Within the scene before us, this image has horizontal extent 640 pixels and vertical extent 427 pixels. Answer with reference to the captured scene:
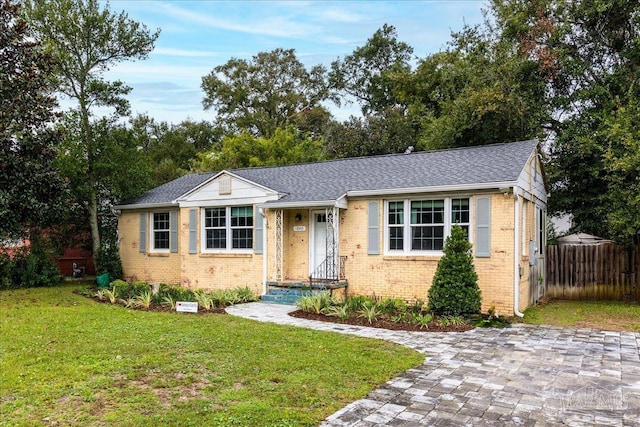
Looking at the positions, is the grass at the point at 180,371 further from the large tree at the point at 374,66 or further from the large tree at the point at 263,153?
the large tree at the point at 374,66

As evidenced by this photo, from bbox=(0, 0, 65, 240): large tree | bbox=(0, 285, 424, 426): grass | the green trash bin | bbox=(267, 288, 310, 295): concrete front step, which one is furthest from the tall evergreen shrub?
the green trash bin

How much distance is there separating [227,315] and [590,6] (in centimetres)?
1624

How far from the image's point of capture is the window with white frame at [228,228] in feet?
47.3

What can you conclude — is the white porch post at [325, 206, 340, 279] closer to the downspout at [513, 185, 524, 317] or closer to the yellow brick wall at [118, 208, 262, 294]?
the yellow brick wall at [118, 208, 262, 294]

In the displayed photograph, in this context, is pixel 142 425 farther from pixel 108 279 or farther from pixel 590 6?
pixel 590 6

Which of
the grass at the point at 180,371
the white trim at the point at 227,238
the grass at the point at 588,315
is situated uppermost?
the white trim at the point at 227,238

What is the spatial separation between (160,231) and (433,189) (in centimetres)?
1074

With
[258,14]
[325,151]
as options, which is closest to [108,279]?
[258,14]

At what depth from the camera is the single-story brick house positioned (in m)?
10.8

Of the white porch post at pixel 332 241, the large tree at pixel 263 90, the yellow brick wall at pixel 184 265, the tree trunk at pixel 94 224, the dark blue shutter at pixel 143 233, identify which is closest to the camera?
the white porch post at pixel 332 241

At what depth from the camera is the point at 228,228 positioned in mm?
14672

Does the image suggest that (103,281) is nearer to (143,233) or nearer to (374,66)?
(143,233)

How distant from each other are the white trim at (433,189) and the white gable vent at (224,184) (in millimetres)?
4099

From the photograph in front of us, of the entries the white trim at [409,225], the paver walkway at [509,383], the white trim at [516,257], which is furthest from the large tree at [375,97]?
the paver walkway at [509,383]
